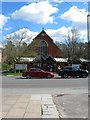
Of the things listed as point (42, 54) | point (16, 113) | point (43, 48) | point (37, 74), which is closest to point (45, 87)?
point (16, 113)

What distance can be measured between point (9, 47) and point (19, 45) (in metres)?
2.26

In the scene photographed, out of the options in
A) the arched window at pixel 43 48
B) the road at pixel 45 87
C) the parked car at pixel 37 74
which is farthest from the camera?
the arched window at pixel 43 48

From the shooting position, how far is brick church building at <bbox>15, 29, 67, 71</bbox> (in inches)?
2624

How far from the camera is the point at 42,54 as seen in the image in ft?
245

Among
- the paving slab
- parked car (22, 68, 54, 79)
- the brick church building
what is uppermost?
the brick church building

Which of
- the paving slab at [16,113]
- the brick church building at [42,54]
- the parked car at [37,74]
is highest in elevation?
the brick church building at [42,54]

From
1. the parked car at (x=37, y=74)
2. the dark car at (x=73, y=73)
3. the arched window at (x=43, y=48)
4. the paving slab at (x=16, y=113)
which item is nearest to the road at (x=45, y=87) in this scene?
the paving slab at (x=16, y=113)

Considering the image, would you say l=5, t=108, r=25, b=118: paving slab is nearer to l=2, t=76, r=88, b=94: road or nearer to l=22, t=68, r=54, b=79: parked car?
l=2, t=76, r=88, b=94: road

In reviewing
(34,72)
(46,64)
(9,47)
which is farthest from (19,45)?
(34,72)

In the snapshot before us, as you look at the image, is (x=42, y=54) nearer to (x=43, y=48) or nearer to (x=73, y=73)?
(x=43, y=48)

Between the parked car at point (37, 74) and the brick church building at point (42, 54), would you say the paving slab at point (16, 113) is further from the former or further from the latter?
the brick church building at point (42, 54)

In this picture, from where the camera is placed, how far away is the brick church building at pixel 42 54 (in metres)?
66.6

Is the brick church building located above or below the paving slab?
above

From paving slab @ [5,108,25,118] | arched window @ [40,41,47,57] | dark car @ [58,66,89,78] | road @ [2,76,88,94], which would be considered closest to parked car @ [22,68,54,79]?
dark car @ [58,66,89,78]
